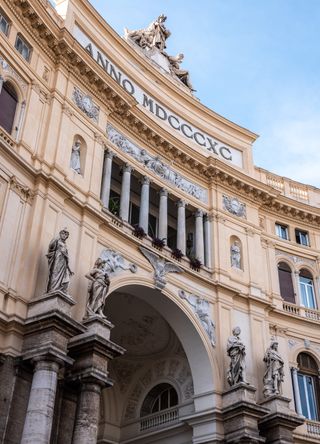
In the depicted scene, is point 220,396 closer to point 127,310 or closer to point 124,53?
point 127,310

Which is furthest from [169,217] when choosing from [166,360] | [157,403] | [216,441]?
[216,441]

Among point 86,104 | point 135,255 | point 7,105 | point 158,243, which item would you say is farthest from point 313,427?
point 7,105

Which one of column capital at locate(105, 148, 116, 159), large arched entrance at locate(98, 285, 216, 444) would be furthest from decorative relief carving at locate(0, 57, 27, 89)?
large arched entrance at locate(98, 285, 216, 444)

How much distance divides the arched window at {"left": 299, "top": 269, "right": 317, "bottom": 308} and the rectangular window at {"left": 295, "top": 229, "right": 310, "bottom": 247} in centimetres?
143

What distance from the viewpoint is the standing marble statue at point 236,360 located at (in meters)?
21.1

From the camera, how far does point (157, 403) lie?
77.8 ft

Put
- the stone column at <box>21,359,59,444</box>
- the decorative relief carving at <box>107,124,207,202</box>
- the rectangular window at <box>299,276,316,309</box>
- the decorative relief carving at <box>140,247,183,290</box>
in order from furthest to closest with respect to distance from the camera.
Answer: the rectangular window at <box>299,276,316,309</box> → the decorative relief carving at <box>107,124,207,202</box> → the decorative relief carving at <box>140,247,183,290</box> → the stone column at <box>21,359,59,444</box>

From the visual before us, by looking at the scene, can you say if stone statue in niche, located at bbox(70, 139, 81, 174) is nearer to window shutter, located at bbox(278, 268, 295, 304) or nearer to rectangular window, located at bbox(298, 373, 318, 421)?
window shutter, located at bbox(278, 268, 295, 304)

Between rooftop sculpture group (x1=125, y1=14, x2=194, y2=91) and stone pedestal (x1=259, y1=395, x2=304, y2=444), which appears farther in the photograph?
rooftop sculpture group (x1=125, y1=14, x2=194, y2=91)

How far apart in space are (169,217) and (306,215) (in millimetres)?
7674

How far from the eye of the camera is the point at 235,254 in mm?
25625

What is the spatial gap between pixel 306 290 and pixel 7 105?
16.2 meters

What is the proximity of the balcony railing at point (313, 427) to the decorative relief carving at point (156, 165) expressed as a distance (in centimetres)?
964

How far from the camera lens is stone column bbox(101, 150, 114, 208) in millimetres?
21406
